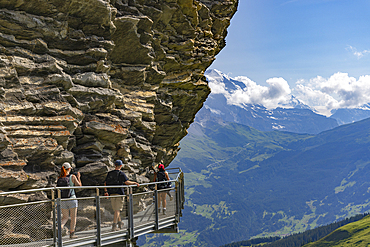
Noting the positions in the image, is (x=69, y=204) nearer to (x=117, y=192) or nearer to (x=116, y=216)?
(x=116, y=216)

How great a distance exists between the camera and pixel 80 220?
9992 millimetres

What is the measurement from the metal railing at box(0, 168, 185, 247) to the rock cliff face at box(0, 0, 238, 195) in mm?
2905

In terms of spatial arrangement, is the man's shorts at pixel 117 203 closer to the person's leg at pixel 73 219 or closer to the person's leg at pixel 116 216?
the person's leg at pixel 116 216

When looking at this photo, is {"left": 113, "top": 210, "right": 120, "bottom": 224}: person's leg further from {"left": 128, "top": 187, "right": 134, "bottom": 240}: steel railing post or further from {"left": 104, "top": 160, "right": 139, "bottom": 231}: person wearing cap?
{"left": 128, "top": 187, "right": 134, "bottom": 240}: steel railing post

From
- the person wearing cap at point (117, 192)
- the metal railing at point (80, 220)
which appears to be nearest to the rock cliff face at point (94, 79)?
the metal railing at point (80, 220)

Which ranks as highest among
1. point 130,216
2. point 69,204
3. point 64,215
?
point 69,204

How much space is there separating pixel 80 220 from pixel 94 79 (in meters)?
10.3

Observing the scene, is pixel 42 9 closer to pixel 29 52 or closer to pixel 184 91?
pixel 29 52

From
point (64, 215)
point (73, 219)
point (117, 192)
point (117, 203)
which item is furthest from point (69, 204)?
point (117, 192)

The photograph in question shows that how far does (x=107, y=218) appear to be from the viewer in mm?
10836

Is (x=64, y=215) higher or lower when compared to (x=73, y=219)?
higher

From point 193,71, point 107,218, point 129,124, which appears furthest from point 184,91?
point 107,218

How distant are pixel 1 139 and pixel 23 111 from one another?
1905 mm

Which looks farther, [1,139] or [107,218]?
[1,139]
